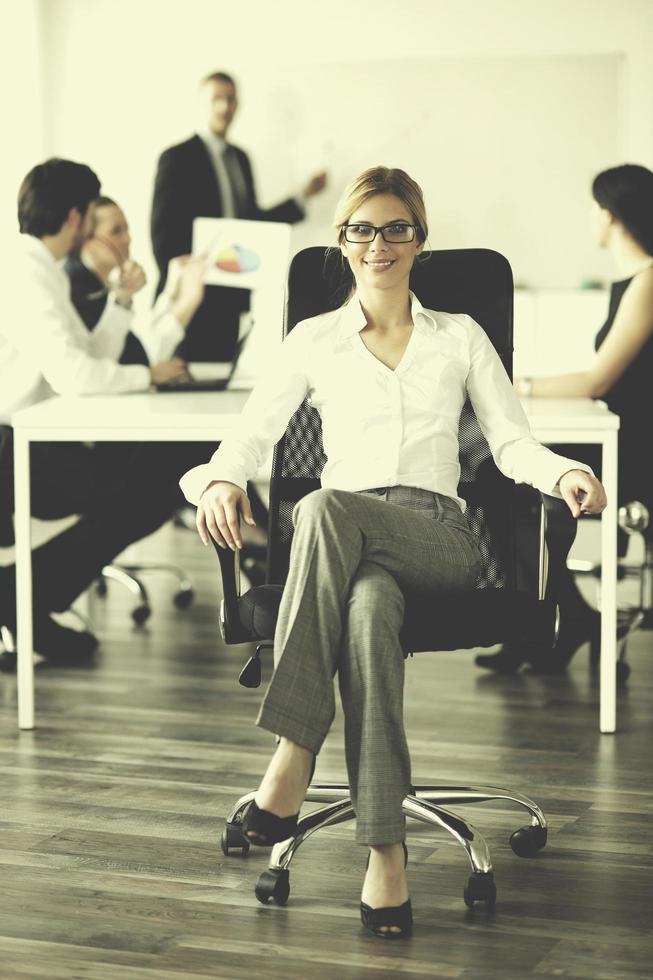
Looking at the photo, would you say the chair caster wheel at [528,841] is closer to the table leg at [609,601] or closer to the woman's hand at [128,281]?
the table leg at [609,601]

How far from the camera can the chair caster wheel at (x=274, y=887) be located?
216cm

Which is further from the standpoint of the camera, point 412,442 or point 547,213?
point 547,213

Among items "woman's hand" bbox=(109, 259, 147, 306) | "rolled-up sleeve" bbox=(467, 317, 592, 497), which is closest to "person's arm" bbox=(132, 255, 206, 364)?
"woman's hand" bbox=(109, 259, 147, 306)

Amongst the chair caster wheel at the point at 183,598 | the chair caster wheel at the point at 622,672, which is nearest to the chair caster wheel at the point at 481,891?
the chair caster wheel at the point at 622,672

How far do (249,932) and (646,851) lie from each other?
770 mm

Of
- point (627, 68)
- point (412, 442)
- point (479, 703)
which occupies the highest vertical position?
point (627, 68)

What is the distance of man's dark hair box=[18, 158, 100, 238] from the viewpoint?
3.74m

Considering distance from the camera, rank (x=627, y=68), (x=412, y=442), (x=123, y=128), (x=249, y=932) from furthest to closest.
Result: (x=123, y=128)
(x=627, y=68)
(x=412, y=442)
(x=249, y=932)

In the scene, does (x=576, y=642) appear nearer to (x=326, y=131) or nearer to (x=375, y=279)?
(x=375, y=279)

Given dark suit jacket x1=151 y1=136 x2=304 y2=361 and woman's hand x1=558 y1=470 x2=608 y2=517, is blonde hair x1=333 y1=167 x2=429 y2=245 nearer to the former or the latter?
woman's hand x1=558 y1=470 x2=608 y2=517

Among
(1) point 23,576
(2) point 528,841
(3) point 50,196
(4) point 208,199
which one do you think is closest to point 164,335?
(3) point 50,196

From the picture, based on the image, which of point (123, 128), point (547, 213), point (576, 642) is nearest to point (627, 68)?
point (547, 213)

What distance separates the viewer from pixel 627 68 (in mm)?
6930

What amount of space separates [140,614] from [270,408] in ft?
6.84
